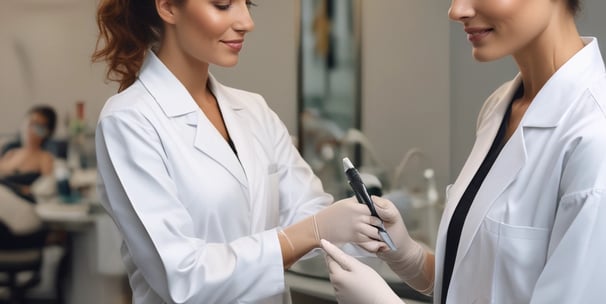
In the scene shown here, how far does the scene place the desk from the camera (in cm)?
303

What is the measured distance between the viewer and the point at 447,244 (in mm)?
1201

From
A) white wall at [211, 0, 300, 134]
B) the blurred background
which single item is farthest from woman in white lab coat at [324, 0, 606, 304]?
white wall at [211, 0, 300, 134]

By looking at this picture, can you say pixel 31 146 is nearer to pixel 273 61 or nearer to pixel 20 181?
pixel 20 181

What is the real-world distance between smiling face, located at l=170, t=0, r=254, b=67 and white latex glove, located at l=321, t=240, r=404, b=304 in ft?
1.24

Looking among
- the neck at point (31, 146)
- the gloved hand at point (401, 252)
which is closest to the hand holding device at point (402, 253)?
the gloved hand at point (401, 252)

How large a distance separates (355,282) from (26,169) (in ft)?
7.06

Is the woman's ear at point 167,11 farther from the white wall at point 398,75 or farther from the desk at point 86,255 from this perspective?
the desk at point 86,255

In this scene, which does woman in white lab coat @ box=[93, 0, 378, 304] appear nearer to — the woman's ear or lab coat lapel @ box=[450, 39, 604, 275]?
the woman's ear

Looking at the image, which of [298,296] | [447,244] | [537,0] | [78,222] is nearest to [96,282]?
[78,222]

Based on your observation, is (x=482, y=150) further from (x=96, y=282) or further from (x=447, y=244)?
(x=96, y=282)

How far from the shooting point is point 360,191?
A: 4.15 ft

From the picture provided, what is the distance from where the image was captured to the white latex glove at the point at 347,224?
4.24 ft

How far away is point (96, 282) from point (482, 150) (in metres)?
2.21

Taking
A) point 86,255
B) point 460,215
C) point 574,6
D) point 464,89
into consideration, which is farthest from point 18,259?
point 574,6
